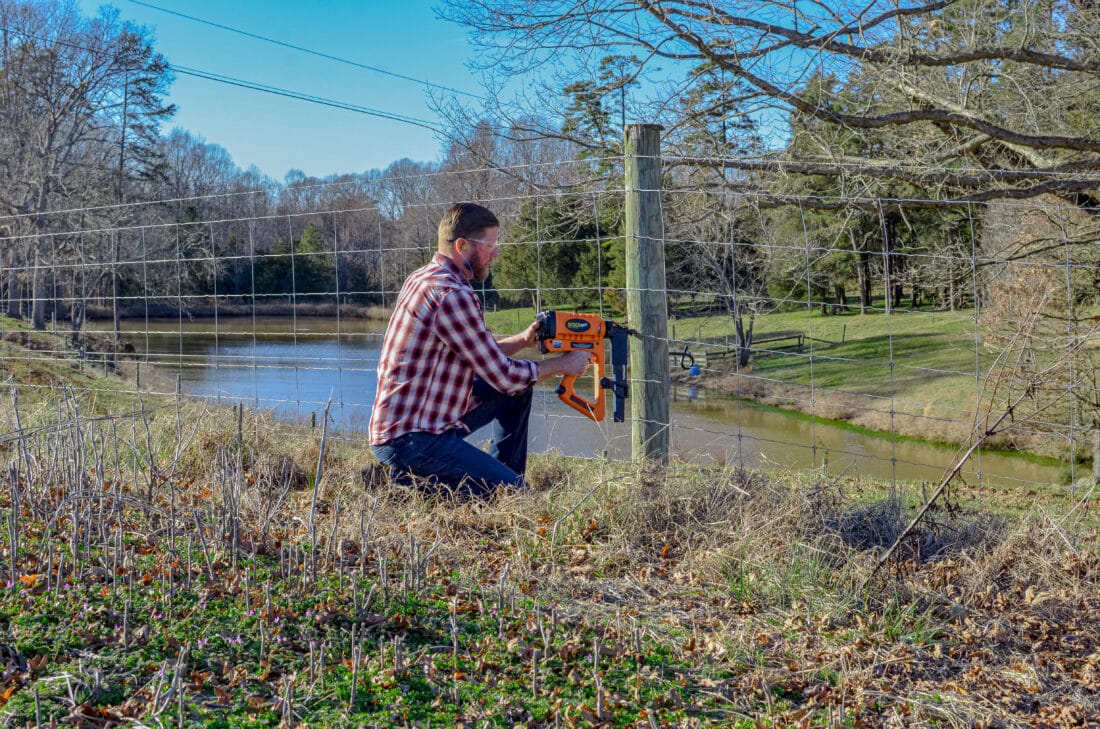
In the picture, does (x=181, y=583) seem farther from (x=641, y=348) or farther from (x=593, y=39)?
(x=593, y=39)

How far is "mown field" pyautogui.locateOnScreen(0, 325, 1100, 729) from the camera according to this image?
8.01 ft

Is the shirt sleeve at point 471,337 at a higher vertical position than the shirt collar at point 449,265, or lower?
lower

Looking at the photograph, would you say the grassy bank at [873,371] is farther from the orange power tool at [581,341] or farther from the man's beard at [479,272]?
the man's beard at [479,272]

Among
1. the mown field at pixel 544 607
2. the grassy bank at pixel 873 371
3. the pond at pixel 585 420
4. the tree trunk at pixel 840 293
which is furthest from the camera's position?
the tree trunk at pixel 840 293

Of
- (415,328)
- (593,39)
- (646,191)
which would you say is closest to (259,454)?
(415,328)

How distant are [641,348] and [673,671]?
284 cm

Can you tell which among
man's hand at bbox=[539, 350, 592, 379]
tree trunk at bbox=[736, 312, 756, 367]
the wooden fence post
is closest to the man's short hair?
man's hand at bbox=[539, 350, 592, 379]

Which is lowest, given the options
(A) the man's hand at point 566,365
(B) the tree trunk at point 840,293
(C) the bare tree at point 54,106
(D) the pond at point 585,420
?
(D) the pond at point 585,420

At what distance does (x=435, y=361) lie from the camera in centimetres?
435

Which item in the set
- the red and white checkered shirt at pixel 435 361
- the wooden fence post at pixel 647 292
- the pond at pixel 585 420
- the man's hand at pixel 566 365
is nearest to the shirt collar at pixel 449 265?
the red and white checkered shirt at pixel 435 361

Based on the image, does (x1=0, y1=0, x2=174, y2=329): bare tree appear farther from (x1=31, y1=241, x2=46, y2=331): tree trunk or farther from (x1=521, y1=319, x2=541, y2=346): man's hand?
(x1=521, y1=319, x2=541, y2=346): man's hand

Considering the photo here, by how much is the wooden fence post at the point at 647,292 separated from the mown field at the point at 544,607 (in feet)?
3.25

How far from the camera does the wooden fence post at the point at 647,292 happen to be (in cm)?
534

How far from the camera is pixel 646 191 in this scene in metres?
5.34
